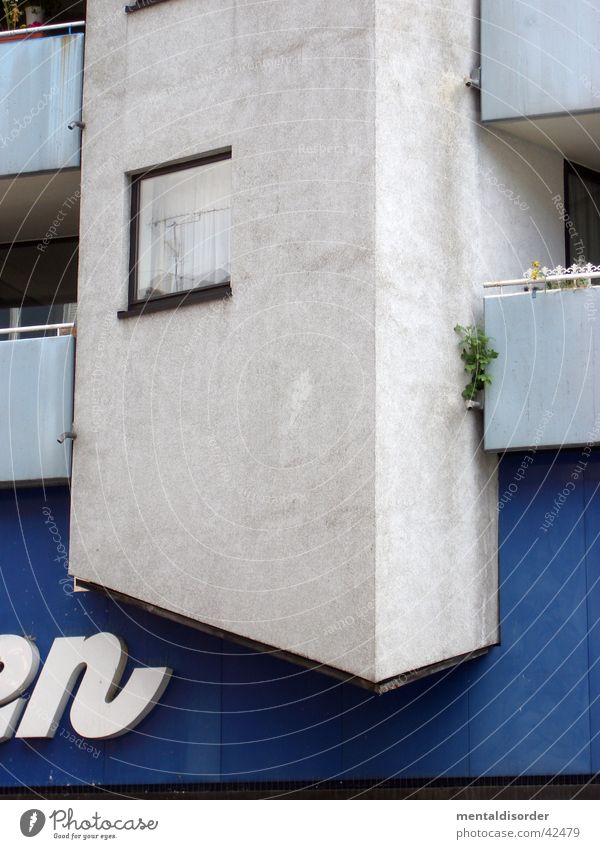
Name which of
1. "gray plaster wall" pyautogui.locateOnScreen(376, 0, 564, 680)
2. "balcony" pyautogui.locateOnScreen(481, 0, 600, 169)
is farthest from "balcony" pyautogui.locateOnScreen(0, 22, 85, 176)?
"balcony" pyautogui.locateOnScreen(481, 0, 600, 169)

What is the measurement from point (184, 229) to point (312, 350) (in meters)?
2.50

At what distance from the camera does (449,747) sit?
45.6 feet

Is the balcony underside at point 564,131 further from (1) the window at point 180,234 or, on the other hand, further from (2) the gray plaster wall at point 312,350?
(1) the window at point 180,234

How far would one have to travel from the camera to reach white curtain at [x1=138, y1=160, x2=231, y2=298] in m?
14.6

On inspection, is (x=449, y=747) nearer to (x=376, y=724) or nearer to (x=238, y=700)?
(x=376, y=724)

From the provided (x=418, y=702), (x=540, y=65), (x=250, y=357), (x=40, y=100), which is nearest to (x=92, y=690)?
(x=418, y=702)

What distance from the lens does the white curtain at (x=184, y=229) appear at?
14609 mm

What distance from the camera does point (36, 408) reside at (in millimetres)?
15617

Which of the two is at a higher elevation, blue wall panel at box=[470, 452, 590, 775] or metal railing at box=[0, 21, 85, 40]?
metal railing at box=[0, 21, 85, 40]

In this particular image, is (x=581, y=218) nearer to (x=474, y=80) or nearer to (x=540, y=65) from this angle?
(x=540, y=65)

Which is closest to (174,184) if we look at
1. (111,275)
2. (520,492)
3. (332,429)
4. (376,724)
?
(111,275)

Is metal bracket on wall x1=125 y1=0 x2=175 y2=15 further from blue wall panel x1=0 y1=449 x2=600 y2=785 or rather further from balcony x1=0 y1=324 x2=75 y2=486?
blue wall panel x1=0 y1=449 x2=600 y2=785

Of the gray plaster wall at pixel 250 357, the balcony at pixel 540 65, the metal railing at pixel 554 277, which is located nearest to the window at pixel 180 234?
the gray plaster wall at pixel 250 357

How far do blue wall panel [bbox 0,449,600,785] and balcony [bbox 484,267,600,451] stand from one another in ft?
1.34
